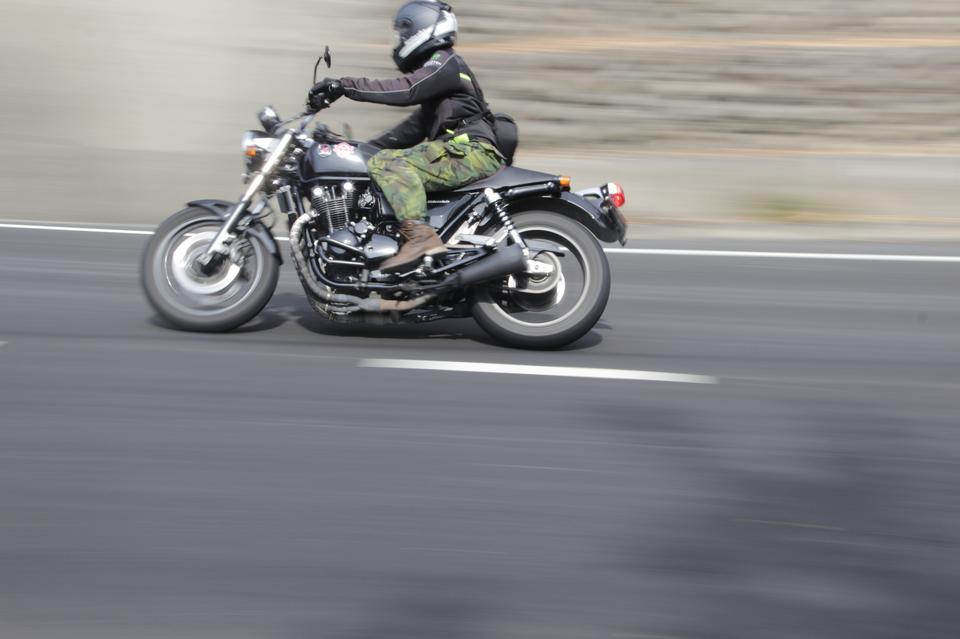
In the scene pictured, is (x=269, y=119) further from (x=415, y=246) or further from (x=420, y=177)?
(x=415, y=246)

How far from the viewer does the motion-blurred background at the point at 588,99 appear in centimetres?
1177

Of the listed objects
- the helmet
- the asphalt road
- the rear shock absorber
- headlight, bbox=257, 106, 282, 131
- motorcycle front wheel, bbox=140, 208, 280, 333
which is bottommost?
the asphalt road

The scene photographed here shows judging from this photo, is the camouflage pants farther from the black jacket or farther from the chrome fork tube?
the chrome fork tube

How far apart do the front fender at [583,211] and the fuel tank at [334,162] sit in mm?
796

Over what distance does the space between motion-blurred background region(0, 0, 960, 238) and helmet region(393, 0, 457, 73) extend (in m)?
5.06

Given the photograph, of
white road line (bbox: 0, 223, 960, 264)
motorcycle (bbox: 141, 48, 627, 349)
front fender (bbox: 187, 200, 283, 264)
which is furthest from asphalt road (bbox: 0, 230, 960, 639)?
white road line (bbox: 0, 223, 960, 264)

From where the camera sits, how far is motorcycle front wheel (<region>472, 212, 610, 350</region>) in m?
6.54

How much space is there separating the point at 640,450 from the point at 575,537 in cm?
97

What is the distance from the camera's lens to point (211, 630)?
352 centimetres

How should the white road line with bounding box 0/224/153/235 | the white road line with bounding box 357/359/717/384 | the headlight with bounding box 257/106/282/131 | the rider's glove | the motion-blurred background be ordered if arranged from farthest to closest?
the motion-blurred background → the white road line with bounding box 0/224/153/235 → the headlight with bounding box 257/106/282/131 → the rider's glove → the white road line with bounding box 357/359/717/384

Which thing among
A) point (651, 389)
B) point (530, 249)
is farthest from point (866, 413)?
point (530, 249)

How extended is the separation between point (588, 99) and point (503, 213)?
778 centimetres

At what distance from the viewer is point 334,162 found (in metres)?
6.61

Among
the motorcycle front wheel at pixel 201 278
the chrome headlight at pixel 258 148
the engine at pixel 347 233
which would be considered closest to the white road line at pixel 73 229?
the motorcycle front wheel at pixel 201 278
